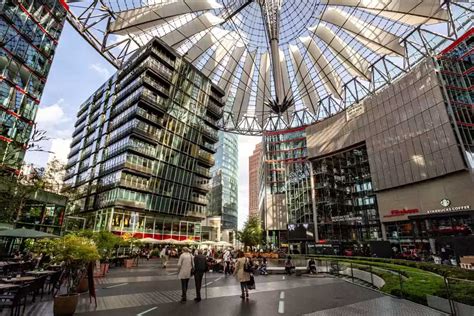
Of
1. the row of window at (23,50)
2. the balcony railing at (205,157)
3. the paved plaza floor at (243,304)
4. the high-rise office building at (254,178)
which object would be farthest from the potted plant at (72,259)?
the high-rise office building at (254,178)

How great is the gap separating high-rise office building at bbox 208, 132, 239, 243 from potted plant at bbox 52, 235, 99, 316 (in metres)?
90.3

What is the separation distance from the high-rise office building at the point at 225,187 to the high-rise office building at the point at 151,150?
4108cm

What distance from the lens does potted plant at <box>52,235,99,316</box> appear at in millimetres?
7352

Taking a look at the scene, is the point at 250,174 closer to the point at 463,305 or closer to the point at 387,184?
the point at 387,184

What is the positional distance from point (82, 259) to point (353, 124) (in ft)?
167

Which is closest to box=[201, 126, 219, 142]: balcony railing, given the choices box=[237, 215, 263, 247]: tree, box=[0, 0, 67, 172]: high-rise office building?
box=[237, 215, 263, 247]: tree

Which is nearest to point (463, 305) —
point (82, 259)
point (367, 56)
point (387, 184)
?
point (82, 259)

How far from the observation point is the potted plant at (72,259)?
7.35 metres

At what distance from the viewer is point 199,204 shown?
192ft

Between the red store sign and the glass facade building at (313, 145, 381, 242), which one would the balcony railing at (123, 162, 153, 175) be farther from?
the red store sign

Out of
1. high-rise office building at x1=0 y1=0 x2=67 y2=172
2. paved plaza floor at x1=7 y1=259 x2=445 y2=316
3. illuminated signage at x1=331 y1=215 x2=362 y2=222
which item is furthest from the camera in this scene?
illuminated signage at x1=331 y1=215 x2=362 y2=222

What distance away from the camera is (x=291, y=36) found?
144 feet

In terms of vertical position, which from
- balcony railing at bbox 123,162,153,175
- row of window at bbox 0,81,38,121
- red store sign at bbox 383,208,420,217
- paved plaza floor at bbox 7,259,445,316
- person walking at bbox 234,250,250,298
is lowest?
paved plaza floor at bbox 7,259,445,316

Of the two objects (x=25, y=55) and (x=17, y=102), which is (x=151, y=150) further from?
(x=25, y=55)
